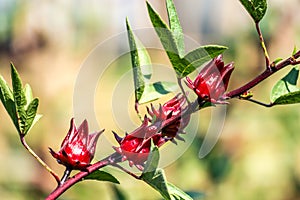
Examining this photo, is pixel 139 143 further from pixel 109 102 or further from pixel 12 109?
pixel 109 102

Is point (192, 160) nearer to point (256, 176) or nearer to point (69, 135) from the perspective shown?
point (256, 176)

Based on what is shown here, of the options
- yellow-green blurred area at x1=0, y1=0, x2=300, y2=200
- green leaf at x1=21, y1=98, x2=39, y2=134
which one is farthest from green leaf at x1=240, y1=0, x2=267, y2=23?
yellow-green blurred area at x1=0, y1=0, x2=300, y2=200

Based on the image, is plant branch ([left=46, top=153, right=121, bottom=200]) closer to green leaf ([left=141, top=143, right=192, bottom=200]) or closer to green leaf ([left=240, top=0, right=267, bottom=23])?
green leaf ([left=141, top=143, right=192, bottom=200])

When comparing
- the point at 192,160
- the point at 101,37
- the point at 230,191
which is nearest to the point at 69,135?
the point at 192,160

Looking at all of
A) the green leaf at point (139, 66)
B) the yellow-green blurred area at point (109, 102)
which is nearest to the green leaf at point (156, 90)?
the green leaf at point (139, 66)

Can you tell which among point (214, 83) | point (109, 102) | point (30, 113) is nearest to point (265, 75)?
point (214, 83)
